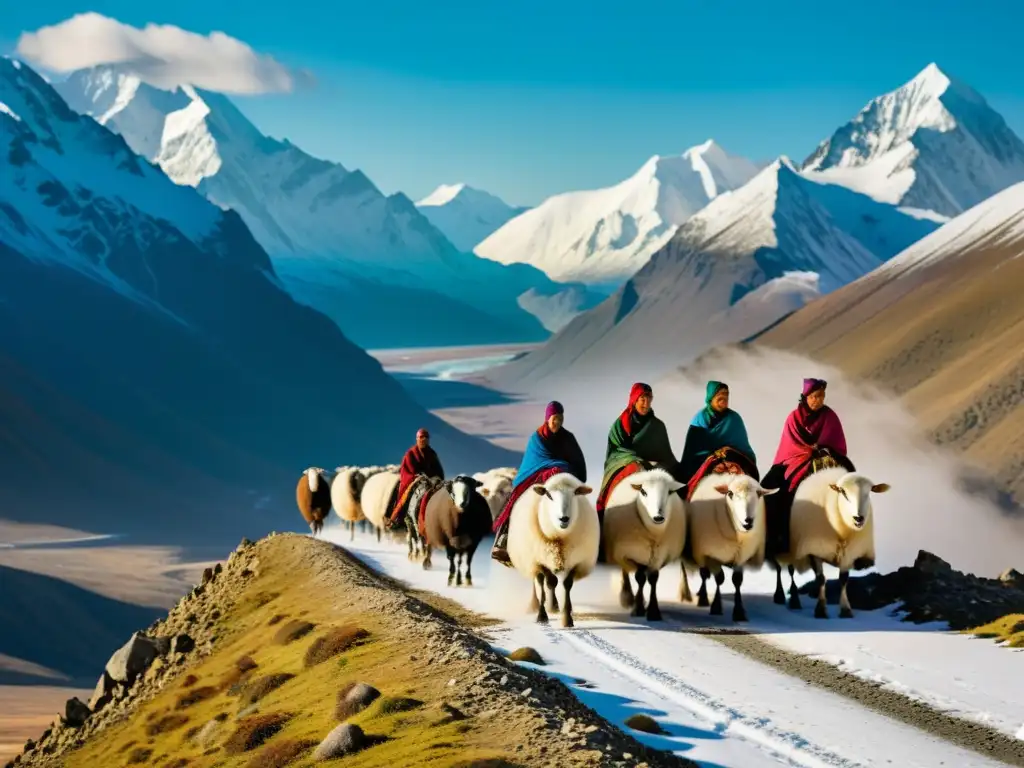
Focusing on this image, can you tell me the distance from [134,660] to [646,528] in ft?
50.2

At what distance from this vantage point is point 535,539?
24.3 meters

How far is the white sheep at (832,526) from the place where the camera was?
2423 centimetres

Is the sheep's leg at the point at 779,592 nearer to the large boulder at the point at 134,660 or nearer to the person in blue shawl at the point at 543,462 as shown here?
the person in blue shawl at the point at 543,462

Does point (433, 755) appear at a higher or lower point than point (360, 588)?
lower

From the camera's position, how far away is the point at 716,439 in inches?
1051

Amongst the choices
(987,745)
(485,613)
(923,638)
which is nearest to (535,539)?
(485,613)

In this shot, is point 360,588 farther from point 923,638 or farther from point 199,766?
point 923,638

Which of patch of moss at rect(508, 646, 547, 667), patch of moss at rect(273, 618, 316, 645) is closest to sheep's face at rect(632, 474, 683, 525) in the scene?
patch of moss at rect(508, 646, 547, 667)

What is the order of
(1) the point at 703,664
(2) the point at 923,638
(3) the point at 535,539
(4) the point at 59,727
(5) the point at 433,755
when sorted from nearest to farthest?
1. (5) the point at 433,755
2. (1) the point at 703,664
3. (2) the point at 923,638
4. (3) the point at 535,539
5. (4) the point at 59,727

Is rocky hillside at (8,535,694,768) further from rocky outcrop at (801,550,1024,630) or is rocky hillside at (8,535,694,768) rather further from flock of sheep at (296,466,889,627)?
rocky outcrop at (801,550,1024,630)

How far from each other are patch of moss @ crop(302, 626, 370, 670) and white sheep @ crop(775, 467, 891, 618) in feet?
26.0

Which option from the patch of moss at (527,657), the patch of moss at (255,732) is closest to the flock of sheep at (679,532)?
the patch of moss at (527,657)

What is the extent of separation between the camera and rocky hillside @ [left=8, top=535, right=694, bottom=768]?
15.8 meters

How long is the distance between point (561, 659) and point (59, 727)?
18349 mm
